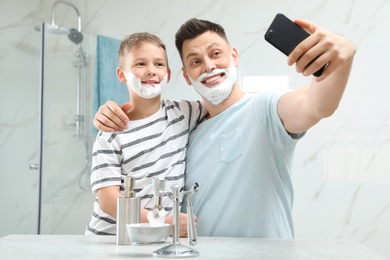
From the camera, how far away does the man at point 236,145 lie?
124cm

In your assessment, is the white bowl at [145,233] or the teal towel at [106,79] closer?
the white bowl at [145,233]

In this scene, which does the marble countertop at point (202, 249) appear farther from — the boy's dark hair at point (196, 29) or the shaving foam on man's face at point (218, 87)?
the boy's dark hair at point (196, 29)

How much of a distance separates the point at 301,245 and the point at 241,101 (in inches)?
19.3

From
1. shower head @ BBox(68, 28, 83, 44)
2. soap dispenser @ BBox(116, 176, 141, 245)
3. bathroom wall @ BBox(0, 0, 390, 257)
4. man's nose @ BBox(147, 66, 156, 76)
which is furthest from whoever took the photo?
shower head @ BBox(68, 28, 83, 44)

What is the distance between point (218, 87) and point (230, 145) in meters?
0.19

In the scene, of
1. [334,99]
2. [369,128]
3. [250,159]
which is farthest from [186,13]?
[334,99]

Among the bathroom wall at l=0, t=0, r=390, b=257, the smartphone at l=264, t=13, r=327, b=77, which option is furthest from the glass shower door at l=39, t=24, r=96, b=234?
the smartphone at l=264, t=13, r=327, b=77

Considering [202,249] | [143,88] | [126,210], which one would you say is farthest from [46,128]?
[202,249]

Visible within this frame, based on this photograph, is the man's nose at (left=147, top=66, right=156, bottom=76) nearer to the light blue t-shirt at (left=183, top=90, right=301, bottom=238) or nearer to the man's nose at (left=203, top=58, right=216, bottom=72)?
the man's nose at (left=203, top=58, right=216, bottom=72)

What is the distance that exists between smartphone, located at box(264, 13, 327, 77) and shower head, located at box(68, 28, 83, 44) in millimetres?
1881

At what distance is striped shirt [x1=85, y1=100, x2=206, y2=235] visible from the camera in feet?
4.17

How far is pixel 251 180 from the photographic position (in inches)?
50.2

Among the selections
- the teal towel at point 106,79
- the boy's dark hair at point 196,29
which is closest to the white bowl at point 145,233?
the boy's dark hair at point 196,29

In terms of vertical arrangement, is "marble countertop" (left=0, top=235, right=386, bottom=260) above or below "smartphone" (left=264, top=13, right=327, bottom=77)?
below
